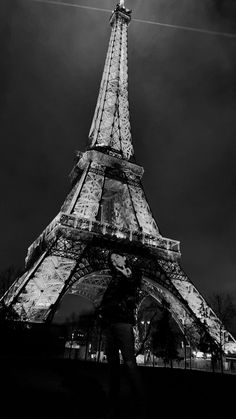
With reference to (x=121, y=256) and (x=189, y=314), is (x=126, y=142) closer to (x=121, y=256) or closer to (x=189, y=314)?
(x=189, y=314)

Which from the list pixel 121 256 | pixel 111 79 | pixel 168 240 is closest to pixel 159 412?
pixel 121 256

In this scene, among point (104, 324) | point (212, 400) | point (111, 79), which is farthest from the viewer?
point (111, 79)

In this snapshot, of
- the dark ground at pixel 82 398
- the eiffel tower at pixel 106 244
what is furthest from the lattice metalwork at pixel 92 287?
the dark ground at pixel 82 398

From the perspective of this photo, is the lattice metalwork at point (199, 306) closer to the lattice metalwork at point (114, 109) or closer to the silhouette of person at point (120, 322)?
the lattice metalwork at point (114, 109)

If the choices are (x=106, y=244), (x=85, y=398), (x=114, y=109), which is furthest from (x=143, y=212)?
(x=85, y=398)

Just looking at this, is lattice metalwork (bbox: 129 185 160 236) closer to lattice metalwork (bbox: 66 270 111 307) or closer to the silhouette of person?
lattice metalwork (bbox: 66 270 111 307)

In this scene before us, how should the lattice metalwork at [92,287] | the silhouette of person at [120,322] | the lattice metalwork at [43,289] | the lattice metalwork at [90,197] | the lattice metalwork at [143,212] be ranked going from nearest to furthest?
the silhouette of person at [120,322], the lattice metalwork at [43,289], the lattice metalwork at [90,197], the lattice metalwork at [143,212], the lattice metalwork at [92,287]
